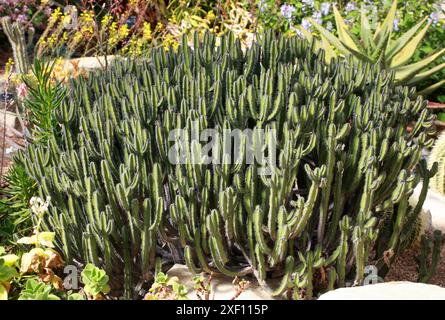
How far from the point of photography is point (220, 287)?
10.0 ft

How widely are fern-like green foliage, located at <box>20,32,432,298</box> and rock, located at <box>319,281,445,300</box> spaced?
1.06 ft

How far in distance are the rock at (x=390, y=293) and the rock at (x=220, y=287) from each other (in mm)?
451

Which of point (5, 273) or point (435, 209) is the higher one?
point (5, 273)

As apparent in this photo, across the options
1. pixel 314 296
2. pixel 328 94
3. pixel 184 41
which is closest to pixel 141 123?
pixel 184 41

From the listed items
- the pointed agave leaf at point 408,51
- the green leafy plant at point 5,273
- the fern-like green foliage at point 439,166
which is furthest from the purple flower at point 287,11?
the green leafy plant at point 5,273

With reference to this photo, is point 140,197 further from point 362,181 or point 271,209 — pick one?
point 362,181

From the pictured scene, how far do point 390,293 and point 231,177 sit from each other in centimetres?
79

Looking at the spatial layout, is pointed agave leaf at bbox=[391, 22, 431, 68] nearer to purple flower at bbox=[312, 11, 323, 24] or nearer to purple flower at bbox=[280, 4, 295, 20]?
purple flower at bbox=[312, 11, 323, 24]

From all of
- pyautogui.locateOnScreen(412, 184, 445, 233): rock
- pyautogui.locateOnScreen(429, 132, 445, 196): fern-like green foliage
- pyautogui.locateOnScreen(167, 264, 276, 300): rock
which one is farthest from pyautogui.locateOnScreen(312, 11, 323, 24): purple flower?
pyautogui.locateOnScreen(167, 264, 276, 300): rock

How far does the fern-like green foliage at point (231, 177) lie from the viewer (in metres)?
2.83

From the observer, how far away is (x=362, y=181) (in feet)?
9.90

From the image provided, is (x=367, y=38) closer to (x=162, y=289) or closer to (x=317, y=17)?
(x=317, y=17)

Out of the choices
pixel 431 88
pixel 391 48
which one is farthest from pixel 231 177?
pixel 431 88

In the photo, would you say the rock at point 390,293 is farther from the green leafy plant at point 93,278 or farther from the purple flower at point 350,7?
the purple flower at point 350,7
